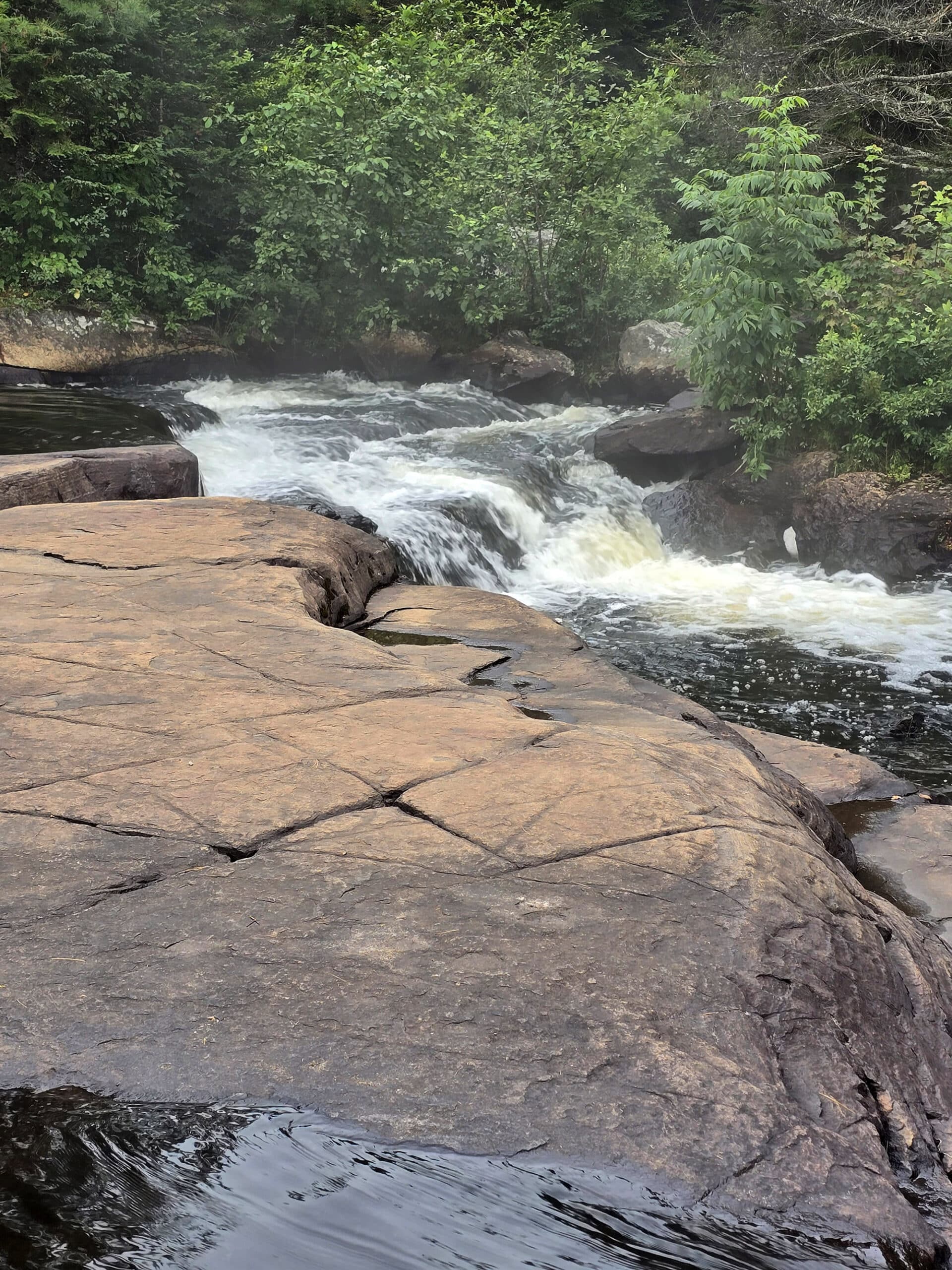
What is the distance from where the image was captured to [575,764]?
2.98 meters

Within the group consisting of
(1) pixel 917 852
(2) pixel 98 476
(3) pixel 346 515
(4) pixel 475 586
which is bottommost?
(1) pixel 917 852

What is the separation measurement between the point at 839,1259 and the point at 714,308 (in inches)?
403

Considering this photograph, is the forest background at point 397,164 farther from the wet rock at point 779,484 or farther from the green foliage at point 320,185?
the wet rock at point 779,484

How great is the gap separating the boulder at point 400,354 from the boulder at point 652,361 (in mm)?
2745

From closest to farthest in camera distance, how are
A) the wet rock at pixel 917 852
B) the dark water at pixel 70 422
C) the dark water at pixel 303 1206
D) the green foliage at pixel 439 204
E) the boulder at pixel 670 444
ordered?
the dark water at pixel 303 1206
the wet rock at pixel 917 852
the dark water at pixel 70 422
the boulder at pixel 670 444
the green foliage at pixel 439 204

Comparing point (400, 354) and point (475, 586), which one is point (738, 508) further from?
point (400, 354)

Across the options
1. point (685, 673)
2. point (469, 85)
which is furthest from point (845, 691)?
point (469, 85)

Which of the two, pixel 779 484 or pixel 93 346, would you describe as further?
pixel 93 346

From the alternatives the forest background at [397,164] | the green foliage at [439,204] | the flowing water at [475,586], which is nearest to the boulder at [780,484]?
the flowing water at [475,586]

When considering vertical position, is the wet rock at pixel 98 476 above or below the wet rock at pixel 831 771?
above

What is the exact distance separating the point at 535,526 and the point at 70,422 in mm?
4523

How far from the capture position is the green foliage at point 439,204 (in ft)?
50.0

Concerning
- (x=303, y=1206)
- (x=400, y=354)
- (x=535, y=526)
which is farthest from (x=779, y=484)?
(x=303, y=1206)

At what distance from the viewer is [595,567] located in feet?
34.6
